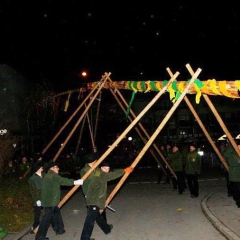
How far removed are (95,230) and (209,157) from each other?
24.0 m

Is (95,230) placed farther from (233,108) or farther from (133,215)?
(233,108)

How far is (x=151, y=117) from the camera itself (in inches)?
2115

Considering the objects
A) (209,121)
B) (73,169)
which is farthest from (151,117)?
(73,169)

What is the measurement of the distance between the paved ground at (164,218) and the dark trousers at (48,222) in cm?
23

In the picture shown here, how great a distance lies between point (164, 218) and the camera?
34.2 feet

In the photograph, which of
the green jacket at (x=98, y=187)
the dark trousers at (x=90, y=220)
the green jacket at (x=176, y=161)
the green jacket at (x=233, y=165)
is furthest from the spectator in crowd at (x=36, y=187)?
the green jacket at (x=176, y=161)

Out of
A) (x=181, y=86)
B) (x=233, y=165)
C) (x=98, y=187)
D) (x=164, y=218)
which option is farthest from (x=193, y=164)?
(x=98, y=187)

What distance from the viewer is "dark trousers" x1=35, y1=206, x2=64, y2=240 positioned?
316 inches

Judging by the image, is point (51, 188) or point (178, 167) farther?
point (178, 167)

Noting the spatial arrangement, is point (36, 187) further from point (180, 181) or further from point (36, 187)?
point (180, 181)

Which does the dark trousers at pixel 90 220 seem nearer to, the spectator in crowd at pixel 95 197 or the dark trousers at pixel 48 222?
the spectator in crowd at pixel 95 197

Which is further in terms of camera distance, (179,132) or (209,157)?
(179,132)

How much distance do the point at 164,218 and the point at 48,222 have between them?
3434 millimetres

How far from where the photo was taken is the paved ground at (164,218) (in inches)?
340
